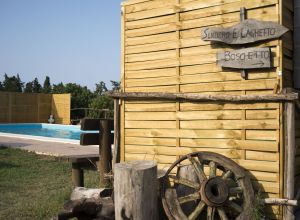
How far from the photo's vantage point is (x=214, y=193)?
5.73 m

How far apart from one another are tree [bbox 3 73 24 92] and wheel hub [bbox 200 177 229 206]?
4003 centimetres

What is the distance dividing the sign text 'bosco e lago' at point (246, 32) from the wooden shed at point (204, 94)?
12 centimetres

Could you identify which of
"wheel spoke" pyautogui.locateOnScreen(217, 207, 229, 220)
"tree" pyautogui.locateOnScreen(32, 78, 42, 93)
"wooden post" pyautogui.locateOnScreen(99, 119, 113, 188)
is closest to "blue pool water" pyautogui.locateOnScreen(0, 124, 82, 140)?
"tree" pyautogui.locateOnScreen(32, 78, 42, 93)

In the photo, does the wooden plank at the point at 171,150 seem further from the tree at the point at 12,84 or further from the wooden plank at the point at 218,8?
the tree at the point at 12,84

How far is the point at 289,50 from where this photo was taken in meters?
6.29

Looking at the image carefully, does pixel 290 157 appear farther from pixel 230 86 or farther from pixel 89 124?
pixel 89 124

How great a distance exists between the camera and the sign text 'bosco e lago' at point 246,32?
19.0 ft

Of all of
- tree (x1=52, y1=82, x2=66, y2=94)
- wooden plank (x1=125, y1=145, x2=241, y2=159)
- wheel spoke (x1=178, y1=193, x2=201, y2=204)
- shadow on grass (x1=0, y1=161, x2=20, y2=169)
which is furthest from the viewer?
tree (x1=52, y1=82, x2=66, y2=94)

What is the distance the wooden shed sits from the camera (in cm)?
585

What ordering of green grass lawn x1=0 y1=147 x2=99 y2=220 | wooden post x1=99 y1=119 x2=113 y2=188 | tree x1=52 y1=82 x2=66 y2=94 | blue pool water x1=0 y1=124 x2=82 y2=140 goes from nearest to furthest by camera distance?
green grass lawn x1=0 y1=147 x2=99 y2=220
wooden post x1=99 y1=119 x2=113 y2=188
blue pool water x1=0 y1=124 x2=82 y2=140
tree x1=52 y1=82 x2=66 y2=94

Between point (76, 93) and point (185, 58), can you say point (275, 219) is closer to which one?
point (185, 58)

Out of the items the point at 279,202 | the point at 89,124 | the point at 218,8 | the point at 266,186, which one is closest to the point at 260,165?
the point at 266,186

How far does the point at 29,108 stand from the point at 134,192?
29.1 meters

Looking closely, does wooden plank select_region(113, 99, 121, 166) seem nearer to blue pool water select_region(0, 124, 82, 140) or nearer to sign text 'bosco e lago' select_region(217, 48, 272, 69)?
sign text 'bosco e lago' select_region(217, 48, 272, 69)
